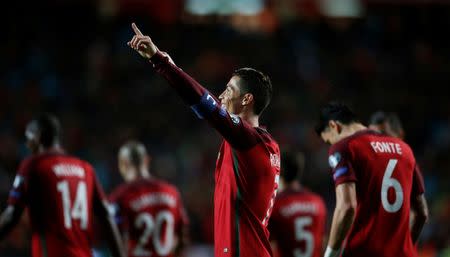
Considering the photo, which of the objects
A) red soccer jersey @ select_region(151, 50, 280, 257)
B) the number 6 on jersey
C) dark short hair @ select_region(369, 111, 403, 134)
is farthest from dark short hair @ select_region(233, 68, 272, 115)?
dark short hair @ select_region(369, 111, 403, 134)

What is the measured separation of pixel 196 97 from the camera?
4680 mm

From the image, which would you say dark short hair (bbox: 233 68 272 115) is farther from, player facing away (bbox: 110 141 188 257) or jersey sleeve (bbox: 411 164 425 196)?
player facing away (bbox: 110 141 188 257)

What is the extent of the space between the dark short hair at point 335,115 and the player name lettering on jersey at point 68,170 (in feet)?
6.96

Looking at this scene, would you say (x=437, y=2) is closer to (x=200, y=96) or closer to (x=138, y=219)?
(x=138, y=219)

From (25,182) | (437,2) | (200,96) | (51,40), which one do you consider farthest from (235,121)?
(437,2)

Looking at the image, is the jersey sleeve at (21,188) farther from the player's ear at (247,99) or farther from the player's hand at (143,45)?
the player's hand at (143,45)

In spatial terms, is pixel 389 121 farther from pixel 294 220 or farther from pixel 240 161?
pixel 240 161

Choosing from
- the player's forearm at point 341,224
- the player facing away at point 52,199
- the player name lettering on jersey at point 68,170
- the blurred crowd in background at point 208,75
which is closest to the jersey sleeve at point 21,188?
the player facing away at point 52,199

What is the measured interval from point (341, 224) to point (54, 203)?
2.49m

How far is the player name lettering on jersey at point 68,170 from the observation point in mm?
7023

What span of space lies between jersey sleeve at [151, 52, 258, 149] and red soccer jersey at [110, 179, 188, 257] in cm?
403

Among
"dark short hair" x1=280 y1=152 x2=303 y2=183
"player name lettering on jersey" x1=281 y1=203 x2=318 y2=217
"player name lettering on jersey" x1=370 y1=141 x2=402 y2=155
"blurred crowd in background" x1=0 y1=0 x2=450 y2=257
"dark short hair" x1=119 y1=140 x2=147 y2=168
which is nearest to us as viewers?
"player name lettering on jersey" x1=370 y1=141 x2=402 y2=155

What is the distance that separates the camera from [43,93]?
1638 cm

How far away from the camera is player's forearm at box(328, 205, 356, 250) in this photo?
589 cm
